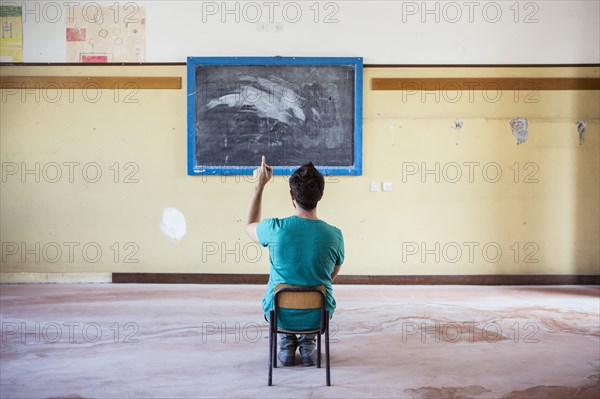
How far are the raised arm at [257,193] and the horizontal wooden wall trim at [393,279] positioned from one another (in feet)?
9.03

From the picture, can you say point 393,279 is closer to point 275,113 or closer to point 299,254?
point 275,113

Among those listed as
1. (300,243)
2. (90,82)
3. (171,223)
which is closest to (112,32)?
(90,82)

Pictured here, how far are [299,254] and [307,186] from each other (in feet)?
1.09

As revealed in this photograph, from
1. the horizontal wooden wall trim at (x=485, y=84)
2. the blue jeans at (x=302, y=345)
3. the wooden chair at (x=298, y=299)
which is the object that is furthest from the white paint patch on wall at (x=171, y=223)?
the wooden chair at (x=298, y=299)

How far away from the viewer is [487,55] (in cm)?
557

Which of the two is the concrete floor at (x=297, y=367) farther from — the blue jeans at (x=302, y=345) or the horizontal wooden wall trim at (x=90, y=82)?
the horizontal wooden wall trim at (x=90, y=82)

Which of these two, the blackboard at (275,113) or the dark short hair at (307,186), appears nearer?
the dark short hair at (307,186)

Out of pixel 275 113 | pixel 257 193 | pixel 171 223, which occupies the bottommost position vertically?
pixel 171 223

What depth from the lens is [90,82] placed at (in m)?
5.58

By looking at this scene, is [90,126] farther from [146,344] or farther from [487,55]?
[487,55]

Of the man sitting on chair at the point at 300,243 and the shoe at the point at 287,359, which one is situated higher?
the man sitting on chair at the point at 300,243

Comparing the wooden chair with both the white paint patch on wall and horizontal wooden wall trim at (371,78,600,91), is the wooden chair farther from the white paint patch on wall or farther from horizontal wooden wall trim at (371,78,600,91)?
horizontal wooden wall trim at (371,78,600,91)

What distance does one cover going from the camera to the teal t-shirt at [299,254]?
2719 mm

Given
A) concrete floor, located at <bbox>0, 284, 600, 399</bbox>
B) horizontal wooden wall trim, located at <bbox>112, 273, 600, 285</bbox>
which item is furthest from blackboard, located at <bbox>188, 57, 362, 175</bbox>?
concrete floor, located at <bbox>0, 284, 600, 399</bbox>
